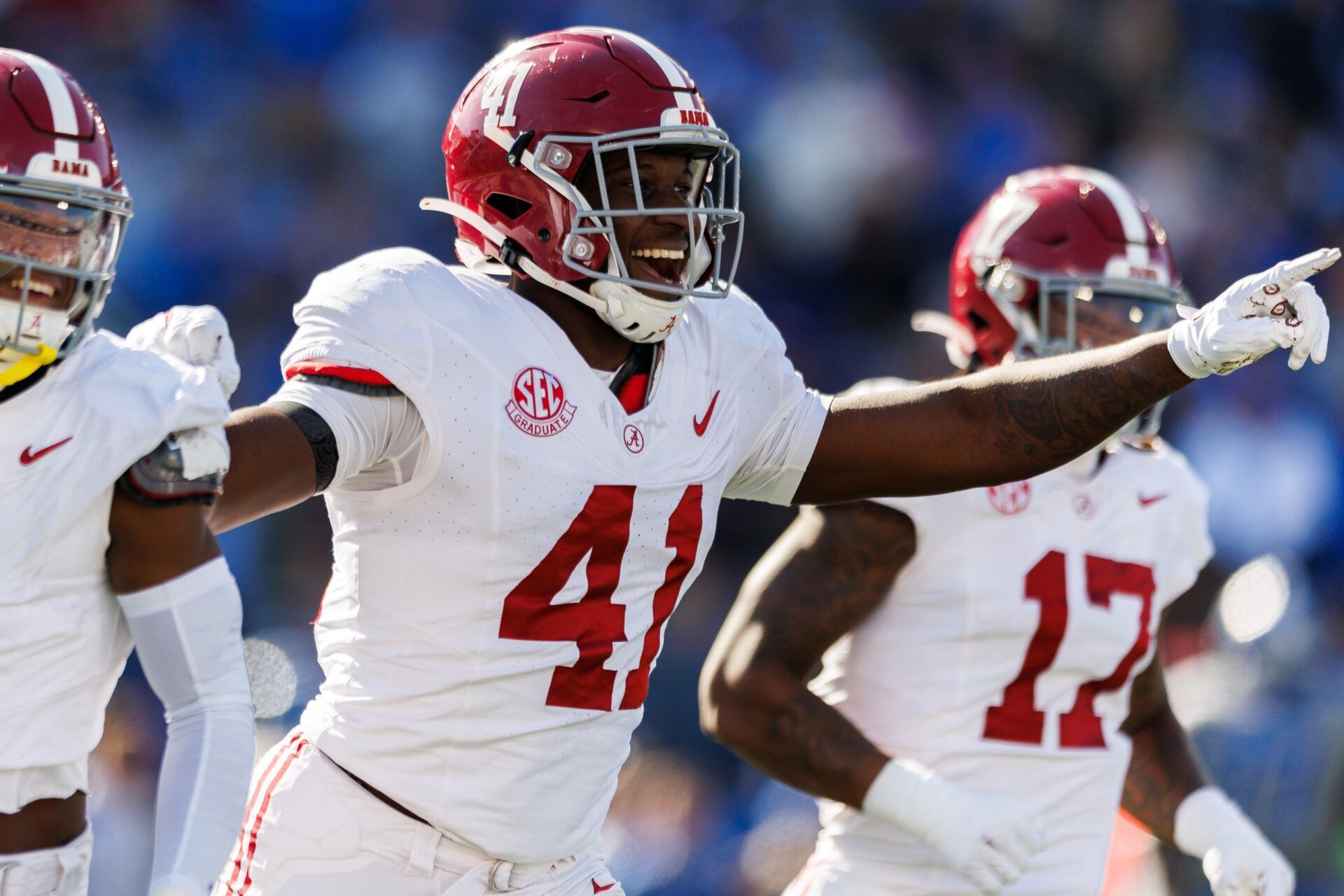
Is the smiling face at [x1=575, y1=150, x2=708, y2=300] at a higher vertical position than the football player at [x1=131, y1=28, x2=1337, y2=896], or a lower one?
higher

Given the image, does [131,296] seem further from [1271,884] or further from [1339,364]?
[1339,364]

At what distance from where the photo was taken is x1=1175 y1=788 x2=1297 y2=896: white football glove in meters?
3.54

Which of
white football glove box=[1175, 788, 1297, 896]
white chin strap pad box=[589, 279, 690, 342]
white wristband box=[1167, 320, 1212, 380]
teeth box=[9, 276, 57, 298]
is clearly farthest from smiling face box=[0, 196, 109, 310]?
white football glove box=[1175, 788, 1297, 896]

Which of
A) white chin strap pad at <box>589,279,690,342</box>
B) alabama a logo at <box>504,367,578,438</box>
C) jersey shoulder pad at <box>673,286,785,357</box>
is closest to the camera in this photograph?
alabama a logo at <box>504,367,578,438</box>

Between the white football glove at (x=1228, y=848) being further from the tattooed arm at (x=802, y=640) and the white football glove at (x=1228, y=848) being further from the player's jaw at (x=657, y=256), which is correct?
the player's jaw at (x=657, y=256)

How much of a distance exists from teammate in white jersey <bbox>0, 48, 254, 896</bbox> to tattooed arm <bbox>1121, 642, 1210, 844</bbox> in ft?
7.26

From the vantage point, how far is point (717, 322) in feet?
9.33

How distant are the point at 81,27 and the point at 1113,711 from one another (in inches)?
193

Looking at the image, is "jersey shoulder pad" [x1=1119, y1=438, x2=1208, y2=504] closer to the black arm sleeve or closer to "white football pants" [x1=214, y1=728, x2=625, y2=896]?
"white football pants" [x1=214, y1=728, x2=625, y2=896]

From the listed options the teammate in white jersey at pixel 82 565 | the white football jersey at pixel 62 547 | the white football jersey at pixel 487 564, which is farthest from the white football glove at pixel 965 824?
the white football jersey at pixel 62 547

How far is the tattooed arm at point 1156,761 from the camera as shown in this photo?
3717 mm

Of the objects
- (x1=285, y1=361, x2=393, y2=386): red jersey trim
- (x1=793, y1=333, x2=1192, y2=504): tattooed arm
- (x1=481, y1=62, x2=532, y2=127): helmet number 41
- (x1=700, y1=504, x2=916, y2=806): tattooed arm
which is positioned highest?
(x1=481, y1=62, x2=532, y2=127): helmet number 41

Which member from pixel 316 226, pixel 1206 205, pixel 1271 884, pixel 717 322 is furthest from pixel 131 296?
pixel 1206 205

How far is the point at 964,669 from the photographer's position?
3.35 meters
